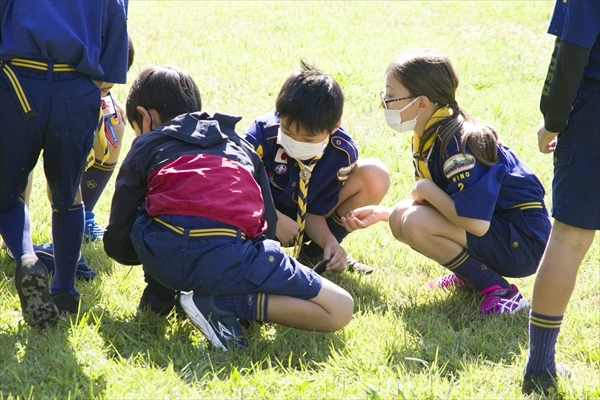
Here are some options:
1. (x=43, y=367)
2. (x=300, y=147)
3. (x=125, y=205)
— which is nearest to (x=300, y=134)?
(x=300, y=147)

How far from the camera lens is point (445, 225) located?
3.60m

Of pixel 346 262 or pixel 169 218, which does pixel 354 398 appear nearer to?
pixel 169 218

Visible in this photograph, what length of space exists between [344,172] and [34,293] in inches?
66.8

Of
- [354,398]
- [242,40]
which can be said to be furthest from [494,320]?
[242,40]

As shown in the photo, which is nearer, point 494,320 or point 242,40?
point 494,320

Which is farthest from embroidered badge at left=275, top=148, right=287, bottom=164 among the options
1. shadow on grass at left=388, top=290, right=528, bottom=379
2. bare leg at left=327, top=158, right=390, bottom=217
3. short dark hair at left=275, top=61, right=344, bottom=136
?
shadow on grass at left=388, top=290, right=528, bottom=379

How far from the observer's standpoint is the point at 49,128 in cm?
297

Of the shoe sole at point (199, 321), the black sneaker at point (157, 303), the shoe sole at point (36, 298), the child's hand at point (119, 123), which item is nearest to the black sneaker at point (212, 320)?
the shoe sole at point (199, 321)

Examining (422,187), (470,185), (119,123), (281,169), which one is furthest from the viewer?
(119,123)

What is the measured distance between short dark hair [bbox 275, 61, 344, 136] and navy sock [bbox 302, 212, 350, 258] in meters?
0.62

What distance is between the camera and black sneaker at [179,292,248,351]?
303 centimetres

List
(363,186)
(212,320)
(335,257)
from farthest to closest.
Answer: (363,186)
(335,257)
(212,320)

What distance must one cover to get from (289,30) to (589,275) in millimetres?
5605

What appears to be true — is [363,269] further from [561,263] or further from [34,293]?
[34,293]
